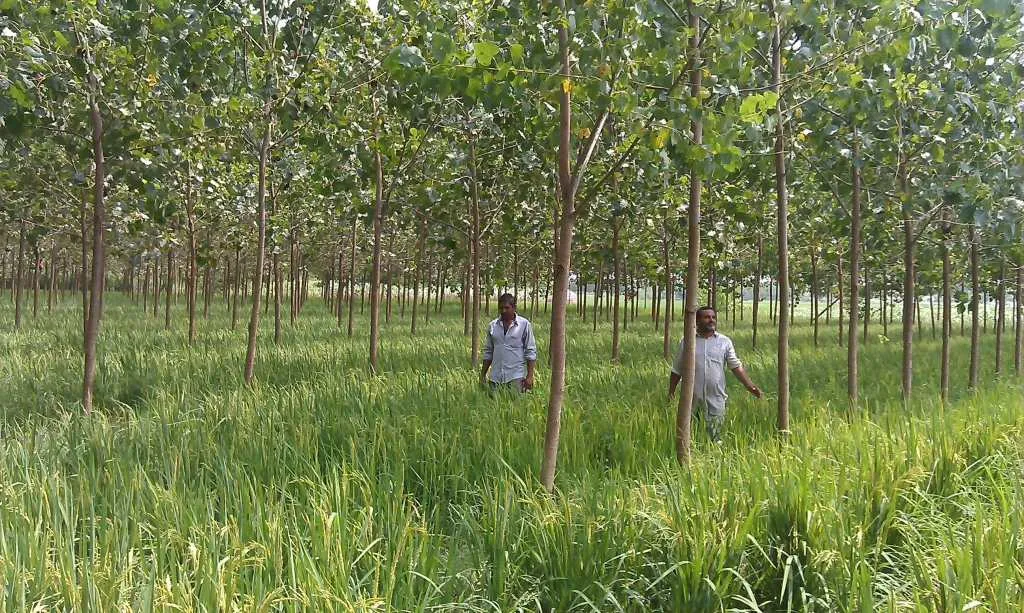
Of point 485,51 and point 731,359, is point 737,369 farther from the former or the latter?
point 485,51

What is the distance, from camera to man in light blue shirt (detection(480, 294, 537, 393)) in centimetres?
580

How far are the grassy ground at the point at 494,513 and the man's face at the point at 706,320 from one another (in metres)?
0.71

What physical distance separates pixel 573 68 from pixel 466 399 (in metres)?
3.19

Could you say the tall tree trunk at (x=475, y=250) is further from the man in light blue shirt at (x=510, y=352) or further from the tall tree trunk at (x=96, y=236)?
the tall tree trunk at (x=96, y=236)

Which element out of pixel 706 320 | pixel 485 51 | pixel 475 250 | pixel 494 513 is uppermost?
pixel 485 51

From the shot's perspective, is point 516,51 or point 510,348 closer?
point 516,51

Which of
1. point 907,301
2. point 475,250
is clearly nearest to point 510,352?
point 475,250

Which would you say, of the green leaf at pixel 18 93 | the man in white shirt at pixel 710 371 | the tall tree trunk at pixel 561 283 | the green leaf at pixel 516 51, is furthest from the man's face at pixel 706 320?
the green leaf at pixel 18 93

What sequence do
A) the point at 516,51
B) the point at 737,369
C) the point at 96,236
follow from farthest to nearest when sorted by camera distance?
the point at 96,236, the point at 737,369, the point at 516,51

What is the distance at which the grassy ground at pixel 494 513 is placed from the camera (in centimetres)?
231

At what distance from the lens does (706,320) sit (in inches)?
199

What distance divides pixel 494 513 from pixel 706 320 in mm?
2789

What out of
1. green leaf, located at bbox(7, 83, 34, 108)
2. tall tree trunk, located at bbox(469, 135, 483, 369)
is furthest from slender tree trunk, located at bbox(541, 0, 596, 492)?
tall tree trunk, located at bbox(469, 135, 483, 369)

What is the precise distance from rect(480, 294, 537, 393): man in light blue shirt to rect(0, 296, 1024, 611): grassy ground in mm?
393
